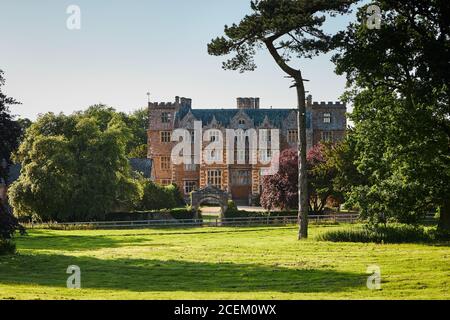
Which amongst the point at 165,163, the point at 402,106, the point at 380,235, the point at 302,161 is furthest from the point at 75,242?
the point at 165,163

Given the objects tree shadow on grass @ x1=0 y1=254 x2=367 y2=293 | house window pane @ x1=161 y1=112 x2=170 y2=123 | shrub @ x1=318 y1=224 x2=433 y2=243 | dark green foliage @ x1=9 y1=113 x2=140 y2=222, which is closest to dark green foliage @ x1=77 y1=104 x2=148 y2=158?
house window pane @ x1=161 y1=112 x2=170 y2=123

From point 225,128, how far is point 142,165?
10865 millimetres

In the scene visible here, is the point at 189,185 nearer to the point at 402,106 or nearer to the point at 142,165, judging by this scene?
the point at 142,165

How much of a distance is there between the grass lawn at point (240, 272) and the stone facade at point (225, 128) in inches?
1824

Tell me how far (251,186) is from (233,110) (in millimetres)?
9965

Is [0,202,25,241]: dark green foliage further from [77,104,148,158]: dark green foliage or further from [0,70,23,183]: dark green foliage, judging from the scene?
[77,104,148,158]: dark green foliage

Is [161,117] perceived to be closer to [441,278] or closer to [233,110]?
[233,110]

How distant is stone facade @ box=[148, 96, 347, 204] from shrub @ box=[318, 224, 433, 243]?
44915mm

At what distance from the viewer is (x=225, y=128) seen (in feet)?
253

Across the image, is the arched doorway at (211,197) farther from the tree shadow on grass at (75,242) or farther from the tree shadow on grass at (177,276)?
the tree shadow on grass at (177,276)

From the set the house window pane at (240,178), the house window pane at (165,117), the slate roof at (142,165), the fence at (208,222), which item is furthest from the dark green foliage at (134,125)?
the fence at (208,222)

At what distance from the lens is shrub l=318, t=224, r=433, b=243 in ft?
94.8
